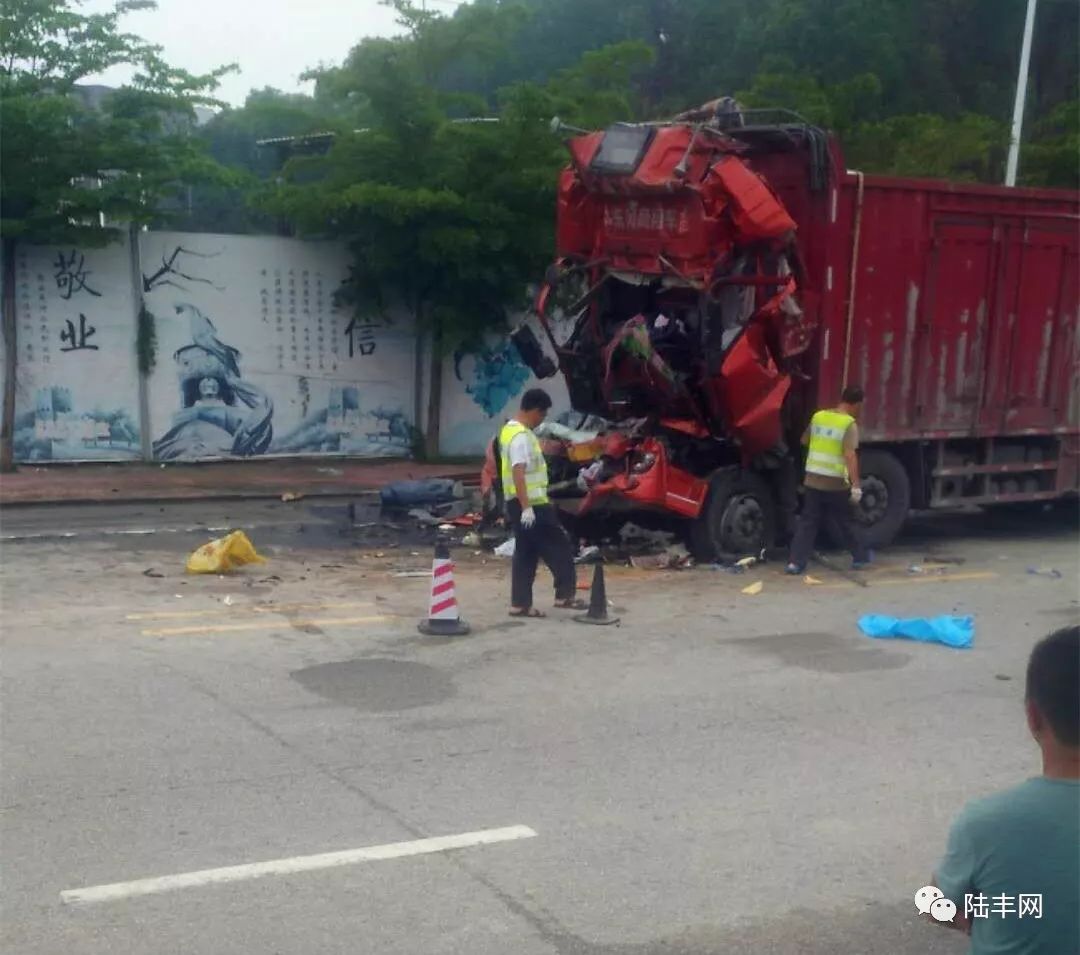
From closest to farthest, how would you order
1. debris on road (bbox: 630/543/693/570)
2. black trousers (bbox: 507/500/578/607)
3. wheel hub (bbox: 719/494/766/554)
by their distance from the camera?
black trousers (bbox: 507/500/578/607)
debris on road (bbox: 630/543/693/570)
wheel hub (bbox: 719/494/766/554)

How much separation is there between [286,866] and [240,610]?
4.91 m

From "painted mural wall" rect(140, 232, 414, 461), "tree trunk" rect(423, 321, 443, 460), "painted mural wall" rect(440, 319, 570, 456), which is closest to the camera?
"painted mural wall" rect(140, 232, 414, 461)

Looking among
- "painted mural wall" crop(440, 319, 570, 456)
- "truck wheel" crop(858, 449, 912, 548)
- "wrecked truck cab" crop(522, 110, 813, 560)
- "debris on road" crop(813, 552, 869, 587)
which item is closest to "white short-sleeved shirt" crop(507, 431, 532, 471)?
"wrecked truck cab" crop(522, 110, 813, 560)

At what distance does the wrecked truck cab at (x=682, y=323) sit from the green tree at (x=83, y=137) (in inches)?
237

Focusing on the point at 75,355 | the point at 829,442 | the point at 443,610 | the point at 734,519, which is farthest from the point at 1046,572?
the point at 75,355

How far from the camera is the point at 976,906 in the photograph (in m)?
2.78

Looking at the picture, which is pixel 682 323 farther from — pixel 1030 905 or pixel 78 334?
pixel 1030 905

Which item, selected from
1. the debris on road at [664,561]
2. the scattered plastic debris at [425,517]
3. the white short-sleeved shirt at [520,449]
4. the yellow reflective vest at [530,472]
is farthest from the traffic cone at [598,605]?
the scattered plastic debris at [425,517]

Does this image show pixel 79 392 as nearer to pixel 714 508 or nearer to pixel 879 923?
pixel 714 508

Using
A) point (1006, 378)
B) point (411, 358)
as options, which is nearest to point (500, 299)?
point (411, 358)

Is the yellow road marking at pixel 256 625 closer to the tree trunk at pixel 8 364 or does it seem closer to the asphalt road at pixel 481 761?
the asphalt road at pixel 481 761

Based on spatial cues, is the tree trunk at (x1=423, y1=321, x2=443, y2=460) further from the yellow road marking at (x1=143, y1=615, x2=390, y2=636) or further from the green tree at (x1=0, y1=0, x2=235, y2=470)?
the yellow road marking at (x1=143, y1=615, x2=390, y2=636)

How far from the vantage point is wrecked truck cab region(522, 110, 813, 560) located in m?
12.0

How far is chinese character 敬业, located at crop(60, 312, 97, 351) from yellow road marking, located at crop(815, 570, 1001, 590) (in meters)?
10.2
